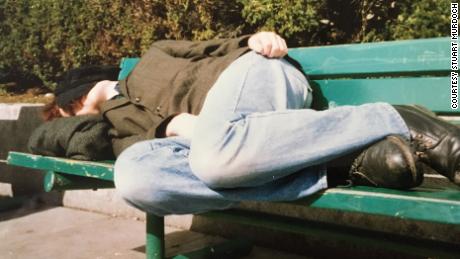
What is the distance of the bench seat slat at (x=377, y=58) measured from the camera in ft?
7.30

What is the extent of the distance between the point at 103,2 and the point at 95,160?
2501 mm

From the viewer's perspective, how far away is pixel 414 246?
6.53 ft

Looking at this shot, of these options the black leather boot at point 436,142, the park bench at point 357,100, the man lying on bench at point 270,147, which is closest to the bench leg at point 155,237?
the park bench at point 357,100

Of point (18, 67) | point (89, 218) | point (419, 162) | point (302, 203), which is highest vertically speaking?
point (419, 162)

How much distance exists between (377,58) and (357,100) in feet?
0.64

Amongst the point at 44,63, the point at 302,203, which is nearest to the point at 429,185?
the point at 302,203

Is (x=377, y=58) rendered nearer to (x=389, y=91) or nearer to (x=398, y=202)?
(x=389, y=91)

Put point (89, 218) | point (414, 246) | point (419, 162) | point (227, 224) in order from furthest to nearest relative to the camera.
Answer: point (89, 218)
point (227, 224)
point (414, 246)
point (419, 162)

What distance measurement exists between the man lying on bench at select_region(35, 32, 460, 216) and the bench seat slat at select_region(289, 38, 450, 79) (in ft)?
1.02

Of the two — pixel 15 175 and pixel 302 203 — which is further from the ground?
pixel 302 203

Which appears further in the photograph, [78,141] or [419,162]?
[78,141]

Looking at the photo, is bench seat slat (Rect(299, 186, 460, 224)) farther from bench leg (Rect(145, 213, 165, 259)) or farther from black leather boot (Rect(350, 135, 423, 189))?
bench leg (Rect(145, 213, 165, 259))

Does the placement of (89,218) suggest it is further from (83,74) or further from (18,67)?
Answer: (18,67)

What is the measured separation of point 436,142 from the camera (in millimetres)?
1706
